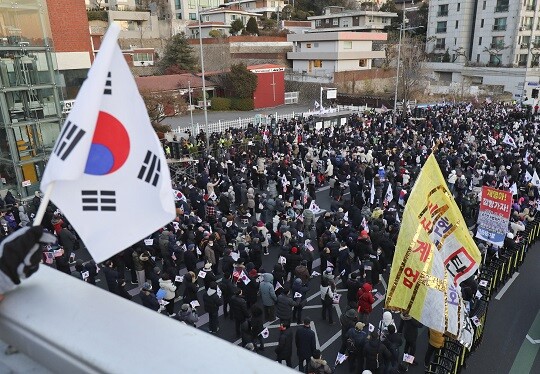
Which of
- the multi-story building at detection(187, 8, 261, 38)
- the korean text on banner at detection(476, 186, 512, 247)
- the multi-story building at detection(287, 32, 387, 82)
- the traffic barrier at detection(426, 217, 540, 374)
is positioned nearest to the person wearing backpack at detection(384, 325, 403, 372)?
the traffic barrier at detection(426, 217, 540, 374)

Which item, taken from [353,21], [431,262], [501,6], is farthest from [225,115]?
[501,6]

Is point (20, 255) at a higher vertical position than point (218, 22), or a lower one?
lower

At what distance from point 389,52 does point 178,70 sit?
27658 millimetres

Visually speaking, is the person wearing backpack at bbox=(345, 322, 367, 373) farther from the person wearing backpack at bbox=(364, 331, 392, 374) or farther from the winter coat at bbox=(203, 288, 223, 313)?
the winter coat at bbox=(203, 288, 223, 313)

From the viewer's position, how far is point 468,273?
7477 millimetres

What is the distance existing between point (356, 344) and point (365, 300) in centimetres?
154

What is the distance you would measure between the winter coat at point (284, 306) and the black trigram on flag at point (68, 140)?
674 cm

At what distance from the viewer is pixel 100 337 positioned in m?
1.60

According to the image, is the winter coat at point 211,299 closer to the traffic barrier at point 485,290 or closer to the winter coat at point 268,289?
the winter coat at point 268,289

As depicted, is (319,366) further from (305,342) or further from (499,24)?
(499,24)

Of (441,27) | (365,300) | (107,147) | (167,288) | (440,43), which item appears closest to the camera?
(107,147)

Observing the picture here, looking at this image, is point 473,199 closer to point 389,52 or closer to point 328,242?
point 328,242

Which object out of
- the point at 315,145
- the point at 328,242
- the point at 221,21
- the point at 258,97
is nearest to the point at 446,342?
the point at 328,242

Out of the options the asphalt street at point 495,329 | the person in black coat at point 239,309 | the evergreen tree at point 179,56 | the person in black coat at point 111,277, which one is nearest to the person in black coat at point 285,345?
the asphalt street at point 495,329
